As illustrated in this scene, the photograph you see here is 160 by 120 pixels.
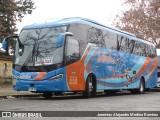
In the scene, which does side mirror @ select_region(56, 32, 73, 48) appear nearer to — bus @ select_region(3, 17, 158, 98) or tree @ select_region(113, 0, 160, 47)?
bus @ select_region(3, 17, 158, 98)

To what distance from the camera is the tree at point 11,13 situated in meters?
38.2

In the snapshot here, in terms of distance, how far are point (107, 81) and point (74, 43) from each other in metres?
3.94

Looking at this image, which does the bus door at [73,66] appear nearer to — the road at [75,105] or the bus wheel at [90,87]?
the bus wheel at [90,87]

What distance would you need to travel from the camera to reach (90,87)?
17359mm

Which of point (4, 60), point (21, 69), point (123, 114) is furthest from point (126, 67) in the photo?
point (4, 60)

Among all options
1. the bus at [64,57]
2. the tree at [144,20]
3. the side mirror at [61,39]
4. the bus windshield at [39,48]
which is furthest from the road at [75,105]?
the tree at [144,20]

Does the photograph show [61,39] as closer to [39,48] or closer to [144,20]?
[39,48]

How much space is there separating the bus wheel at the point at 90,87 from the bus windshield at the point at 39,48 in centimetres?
229

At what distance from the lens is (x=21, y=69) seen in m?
15.9

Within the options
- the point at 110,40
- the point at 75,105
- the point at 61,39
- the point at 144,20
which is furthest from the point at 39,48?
the point at 144,20

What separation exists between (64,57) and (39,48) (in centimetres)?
126

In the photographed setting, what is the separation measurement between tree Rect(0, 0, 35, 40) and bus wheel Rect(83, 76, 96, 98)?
19769mm

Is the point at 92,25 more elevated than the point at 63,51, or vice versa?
the point at 92,25

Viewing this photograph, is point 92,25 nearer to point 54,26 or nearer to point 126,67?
point 54,26
